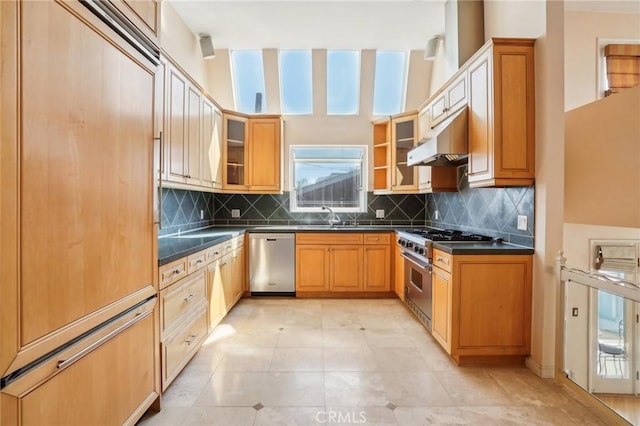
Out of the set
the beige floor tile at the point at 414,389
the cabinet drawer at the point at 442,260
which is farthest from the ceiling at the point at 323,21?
the beige floor tile at the point at 414,389

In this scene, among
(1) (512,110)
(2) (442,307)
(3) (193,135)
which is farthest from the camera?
(3) (193,135)

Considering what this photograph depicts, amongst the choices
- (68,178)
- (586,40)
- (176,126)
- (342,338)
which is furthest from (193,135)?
(586,40)

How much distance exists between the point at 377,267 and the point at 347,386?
82.4 inches

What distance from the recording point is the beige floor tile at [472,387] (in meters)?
1.96

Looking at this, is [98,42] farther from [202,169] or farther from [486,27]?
[486,27]

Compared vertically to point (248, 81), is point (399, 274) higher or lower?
lower

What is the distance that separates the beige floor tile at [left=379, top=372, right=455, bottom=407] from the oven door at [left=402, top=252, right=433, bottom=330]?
2.43ft

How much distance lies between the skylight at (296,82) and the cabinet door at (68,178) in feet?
10.6

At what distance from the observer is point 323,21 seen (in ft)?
12.3

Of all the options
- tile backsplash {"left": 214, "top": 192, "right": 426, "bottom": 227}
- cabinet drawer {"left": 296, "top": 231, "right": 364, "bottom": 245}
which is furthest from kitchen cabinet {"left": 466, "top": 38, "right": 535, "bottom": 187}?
tile backsplash {"left": 214, "top": 192, "right": 426, "bottom": 227}

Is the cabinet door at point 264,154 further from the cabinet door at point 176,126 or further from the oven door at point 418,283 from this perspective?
the oven door at point 418,283

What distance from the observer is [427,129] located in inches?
143

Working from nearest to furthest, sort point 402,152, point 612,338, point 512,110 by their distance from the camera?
point 612,338
point 512,110
point 402,152

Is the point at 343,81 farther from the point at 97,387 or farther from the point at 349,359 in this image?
the point at 97,387
